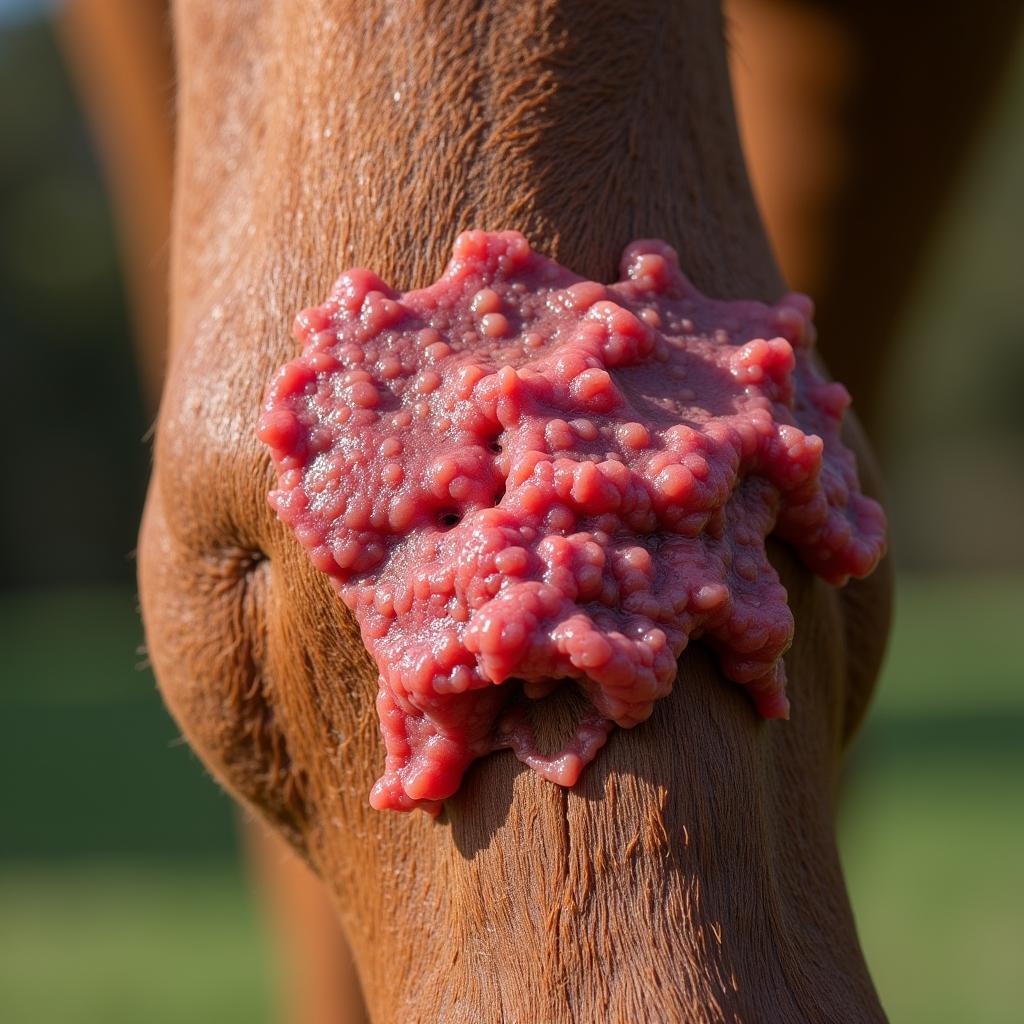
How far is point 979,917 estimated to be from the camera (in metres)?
3.37

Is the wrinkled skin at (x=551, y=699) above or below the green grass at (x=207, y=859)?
above

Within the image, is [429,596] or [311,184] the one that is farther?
[311,184]

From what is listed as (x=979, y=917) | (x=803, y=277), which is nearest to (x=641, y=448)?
(x=803, y=277)

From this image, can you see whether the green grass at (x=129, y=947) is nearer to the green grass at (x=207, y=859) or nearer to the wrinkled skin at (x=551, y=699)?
the green grass at (x=207, y=859)

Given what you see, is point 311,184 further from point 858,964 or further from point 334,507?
point 858,964

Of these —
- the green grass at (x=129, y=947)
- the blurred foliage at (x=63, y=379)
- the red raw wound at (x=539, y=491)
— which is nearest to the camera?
the red raw wound at (x=539, y=491)

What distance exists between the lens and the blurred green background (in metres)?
3.12

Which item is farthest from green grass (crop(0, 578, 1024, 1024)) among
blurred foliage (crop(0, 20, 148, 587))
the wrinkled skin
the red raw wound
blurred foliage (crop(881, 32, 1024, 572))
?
blurred foliage (crop(881, 32, 1024, 572))

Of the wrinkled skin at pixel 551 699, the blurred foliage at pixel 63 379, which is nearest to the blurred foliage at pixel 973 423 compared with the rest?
the blurred foliage at pixel 63 379

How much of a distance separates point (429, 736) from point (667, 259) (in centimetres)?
29

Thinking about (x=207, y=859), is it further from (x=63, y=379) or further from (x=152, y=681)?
(x=63, y=379)

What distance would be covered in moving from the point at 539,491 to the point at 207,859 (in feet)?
13.1

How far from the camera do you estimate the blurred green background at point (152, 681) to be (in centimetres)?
312

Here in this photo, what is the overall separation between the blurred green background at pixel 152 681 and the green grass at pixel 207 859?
0.01 meters
